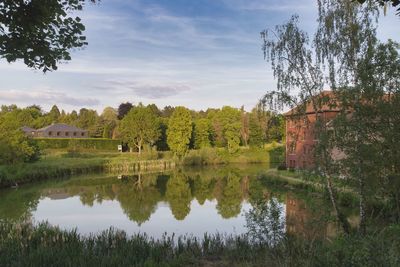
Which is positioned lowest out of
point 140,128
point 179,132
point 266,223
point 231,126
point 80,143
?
point 266,223

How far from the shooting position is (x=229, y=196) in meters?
27.6

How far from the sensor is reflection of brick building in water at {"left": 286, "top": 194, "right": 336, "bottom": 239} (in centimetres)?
1138

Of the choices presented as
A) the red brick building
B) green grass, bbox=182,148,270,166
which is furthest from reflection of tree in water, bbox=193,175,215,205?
green grass, bbox=182,148,270,166

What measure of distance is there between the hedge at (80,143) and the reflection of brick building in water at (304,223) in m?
39.5

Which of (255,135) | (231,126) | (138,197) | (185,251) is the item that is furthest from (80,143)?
(185,251)

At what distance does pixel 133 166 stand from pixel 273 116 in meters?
36.1

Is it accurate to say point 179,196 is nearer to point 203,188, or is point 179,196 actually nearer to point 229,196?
point 229,196

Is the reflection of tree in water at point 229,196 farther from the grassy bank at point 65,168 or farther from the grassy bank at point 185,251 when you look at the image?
the grassy bank at point 65,168

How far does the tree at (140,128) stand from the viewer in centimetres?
5997

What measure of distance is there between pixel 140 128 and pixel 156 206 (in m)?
37.7

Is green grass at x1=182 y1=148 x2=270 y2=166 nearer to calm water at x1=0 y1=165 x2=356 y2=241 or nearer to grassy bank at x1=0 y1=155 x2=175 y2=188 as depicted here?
grassy bank at x1=0 y1=155 x2=175 y2=188

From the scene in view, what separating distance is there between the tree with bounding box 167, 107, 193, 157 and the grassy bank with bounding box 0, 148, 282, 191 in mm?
1399

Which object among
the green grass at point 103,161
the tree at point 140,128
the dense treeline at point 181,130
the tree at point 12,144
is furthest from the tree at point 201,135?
the tree at point 12,144

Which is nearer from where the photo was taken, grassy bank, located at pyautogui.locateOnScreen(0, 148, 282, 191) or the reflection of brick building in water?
the reflection of brick building in water
